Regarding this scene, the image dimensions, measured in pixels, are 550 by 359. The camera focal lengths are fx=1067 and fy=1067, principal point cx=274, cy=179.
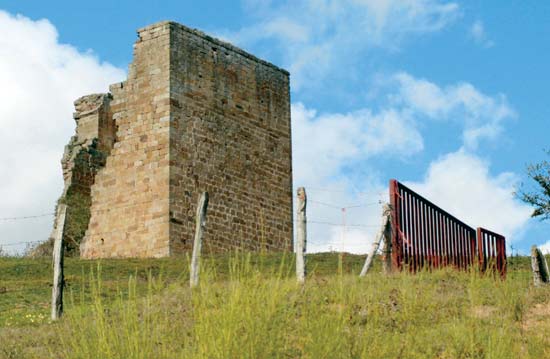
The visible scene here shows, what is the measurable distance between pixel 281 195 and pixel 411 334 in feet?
73.9

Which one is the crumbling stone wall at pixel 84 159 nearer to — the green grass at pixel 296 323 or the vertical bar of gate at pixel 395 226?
the vertical bar of gate at pixel 395 226

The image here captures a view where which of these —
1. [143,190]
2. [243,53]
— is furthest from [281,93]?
[143,190]

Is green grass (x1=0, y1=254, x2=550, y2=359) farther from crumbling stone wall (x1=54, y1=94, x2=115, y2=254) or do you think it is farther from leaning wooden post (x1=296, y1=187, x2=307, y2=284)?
crumbling stone wall (x1=54, y1=94, x2=115, y2=254)

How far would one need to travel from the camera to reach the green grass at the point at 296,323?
270 inches

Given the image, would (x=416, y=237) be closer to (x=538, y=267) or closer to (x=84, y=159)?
(x=538, y=267)

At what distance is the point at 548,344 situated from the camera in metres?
9.02

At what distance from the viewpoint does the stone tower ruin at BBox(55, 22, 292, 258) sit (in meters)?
26.5

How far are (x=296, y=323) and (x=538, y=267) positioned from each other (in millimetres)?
5790

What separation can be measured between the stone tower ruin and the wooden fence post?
44.8 ft

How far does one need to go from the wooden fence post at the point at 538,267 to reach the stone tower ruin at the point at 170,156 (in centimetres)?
1367

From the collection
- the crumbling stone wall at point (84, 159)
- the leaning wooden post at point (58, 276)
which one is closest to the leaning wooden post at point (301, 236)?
the leaning wooden post at point (58, 276)

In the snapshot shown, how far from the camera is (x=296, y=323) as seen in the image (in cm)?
808

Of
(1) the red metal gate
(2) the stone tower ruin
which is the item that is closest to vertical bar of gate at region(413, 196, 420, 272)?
(1) the red metal gate

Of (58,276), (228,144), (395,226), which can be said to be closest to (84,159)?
(228,144)
